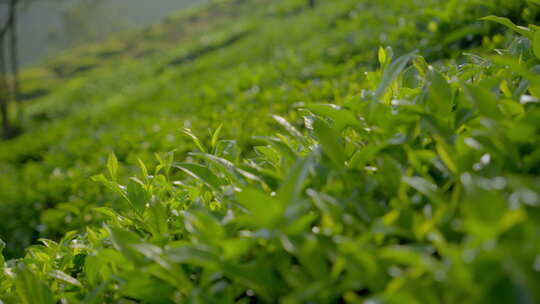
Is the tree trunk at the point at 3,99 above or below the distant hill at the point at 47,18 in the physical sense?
above

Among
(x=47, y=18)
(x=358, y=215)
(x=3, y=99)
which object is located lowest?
(x=47, y=18)

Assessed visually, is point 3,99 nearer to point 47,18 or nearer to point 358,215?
point 358,215

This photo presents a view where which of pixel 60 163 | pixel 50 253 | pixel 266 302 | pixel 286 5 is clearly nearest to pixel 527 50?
pixel 266 302

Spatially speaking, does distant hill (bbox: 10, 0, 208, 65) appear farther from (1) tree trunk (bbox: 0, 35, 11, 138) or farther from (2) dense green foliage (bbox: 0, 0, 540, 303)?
(2) dense green foliage (bbox: 0, 0, 540, 303)

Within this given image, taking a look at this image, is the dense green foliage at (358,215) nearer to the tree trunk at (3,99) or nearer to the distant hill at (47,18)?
the tree trunk at (3,99)

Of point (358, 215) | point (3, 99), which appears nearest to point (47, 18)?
point (3, 99)

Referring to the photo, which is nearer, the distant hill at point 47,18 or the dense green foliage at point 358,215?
the dense green foliage at point 358,215

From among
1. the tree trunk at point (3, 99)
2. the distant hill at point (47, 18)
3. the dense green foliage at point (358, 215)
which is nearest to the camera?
the dense green foliage at point (358, 215)

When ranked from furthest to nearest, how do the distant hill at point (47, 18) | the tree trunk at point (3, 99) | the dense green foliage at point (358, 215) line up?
the distant hill at point (47, 18) < the tree trunk at point (3, 99) < the dense green foliage at point (358, 215)

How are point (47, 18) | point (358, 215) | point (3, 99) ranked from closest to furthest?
point (358, 215), point (3, 99), point (47, 18)

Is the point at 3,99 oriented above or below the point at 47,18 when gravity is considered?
above

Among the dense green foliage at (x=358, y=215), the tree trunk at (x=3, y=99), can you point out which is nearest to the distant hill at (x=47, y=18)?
the tree trunk at (x=3, y=99)

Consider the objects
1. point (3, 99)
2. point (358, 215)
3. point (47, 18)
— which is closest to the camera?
point (358, 215)

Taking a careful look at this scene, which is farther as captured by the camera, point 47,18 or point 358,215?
point 47,18
